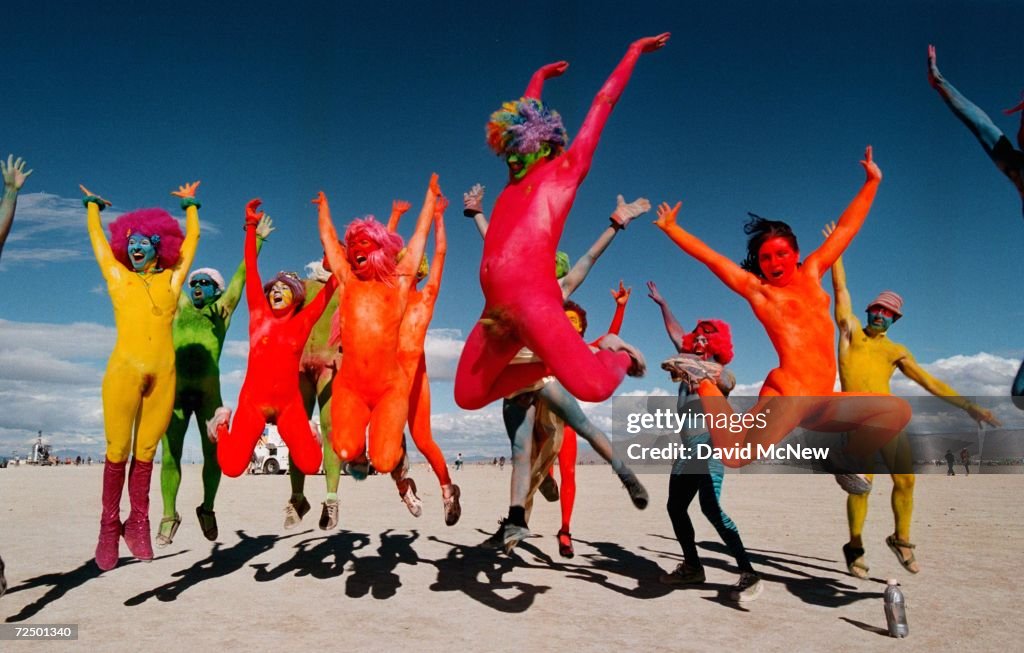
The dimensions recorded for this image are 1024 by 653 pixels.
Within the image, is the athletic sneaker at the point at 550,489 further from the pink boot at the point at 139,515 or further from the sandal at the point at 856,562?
the pink boot at the point at 139,515

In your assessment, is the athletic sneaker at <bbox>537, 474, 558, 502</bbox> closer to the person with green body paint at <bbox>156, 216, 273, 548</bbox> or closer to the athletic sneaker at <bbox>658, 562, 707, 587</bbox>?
the athletic sneaker at <bbox>658, 562, 707, 587</bbox>

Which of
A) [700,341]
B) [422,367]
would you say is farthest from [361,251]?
[700,341]

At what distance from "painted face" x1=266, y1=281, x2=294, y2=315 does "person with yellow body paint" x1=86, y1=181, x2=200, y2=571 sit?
837 millimetres

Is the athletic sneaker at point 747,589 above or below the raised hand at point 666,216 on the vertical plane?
below

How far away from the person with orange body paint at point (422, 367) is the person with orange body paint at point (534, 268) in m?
1.22

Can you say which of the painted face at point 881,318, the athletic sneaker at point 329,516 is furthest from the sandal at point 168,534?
the painted face at point 881,318

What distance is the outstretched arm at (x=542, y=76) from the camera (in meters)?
4.82

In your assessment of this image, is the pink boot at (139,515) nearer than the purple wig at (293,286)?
Yes

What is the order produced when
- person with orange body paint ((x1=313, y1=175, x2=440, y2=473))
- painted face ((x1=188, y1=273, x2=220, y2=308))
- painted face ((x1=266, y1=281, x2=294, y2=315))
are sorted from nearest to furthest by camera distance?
1. person with orange body paint ((x1=313, y1=175, x2=440, y2=473))
2. painted face ((x1=266, y1=281, x2=294, y2=315))
3. painted face ((x1=188, y1=273, x2=220, y2=308))

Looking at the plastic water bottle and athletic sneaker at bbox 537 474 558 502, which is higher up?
athletic sneaker at bbox 537 474 558 502

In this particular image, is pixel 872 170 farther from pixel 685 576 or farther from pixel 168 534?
pixel 168 534

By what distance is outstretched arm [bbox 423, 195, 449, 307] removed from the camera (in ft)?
18.3

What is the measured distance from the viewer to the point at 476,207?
5578 mm

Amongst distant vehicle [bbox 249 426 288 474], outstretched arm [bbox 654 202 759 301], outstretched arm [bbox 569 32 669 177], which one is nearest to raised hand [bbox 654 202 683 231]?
outstretched arm [bbox 654 202 759 301]
